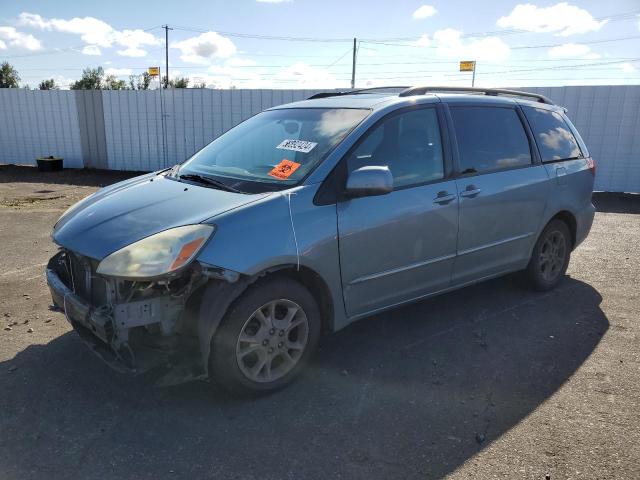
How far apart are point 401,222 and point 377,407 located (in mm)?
1245

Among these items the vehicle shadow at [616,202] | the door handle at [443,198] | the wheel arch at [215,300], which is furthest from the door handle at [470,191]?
the vehicle shadow at [616,202]

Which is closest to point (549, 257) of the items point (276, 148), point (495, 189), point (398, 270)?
point (495, 189)

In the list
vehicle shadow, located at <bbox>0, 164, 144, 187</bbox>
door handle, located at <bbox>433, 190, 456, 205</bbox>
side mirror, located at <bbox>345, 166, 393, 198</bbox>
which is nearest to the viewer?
side mirror, located at <bbox>345, 166, 393, 198</bbox>

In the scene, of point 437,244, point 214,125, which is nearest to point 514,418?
point 437,244

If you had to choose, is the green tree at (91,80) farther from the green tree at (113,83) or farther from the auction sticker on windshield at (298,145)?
the auction sticker on windshield at (298,145)

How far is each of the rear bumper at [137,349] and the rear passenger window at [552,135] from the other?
3.64 meters

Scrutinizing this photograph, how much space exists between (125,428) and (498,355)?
258 cm

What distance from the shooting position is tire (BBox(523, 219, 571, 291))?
4.97m

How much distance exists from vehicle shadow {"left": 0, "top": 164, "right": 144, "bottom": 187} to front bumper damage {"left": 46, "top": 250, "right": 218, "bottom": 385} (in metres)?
10.3

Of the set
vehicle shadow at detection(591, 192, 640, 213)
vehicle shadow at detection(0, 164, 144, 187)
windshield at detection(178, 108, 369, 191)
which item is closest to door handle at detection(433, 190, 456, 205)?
windshield at detection(178, 108, 369, 191)

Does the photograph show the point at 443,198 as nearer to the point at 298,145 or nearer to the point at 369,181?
the point at 369,181

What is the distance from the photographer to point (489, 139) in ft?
14.3

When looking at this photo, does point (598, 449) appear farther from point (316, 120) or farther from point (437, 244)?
→ point (316, 120)

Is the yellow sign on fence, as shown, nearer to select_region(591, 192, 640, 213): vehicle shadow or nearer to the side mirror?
select_region(591, 192, 640, 213): vehicle shadow
